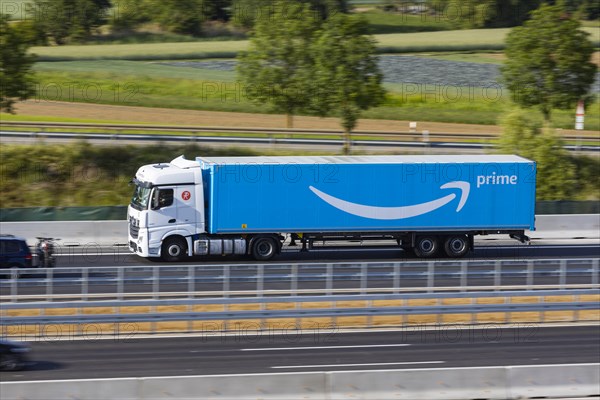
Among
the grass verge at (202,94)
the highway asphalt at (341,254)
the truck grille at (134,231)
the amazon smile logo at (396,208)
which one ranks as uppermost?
the grass verge at (202,94)

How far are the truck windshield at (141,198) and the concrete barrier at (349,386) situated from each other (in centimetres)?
1508

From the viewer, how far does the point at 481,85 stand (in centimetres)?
6494

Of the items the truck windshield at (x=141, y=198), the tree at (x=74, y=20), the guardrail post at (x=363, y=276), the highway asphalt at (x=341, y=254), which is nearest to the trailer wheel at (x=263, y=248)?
the highway asphalt at (x=341, y=254)

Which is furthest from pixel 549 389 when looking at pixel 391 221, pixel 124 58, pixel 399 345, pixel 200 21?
pixel 200 21

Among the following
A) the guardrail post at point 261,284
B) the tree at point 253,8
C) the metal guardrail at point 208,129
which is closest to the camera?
the guardrail post at point 261,284

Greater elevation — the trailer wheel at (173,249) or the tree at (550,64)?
the tree at (550,64)

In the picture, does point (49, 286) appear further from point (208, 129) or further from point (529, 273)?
point (208, 129)

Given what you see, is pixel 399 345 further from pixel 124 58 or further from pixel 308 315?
pixel 124 58

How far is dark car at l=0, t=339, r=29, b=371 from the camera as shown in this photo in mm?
17484

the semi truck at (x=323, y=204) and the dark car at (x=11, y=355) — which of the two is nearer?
the dark car at (x=11, y=355)

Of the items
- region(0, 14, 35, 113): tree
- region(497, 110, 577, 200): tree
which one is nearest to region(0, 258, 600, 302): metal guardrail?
region(497, 110, 577, 200): tree

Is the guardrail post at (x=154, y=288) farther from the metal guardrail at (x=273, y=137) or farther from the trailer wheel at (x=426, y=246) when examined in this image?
the metal guardrail at (x=273, y=137)

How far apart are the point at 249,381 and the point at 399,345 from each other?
18.0 feet

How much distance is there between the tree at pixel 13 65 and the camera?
39.7m
